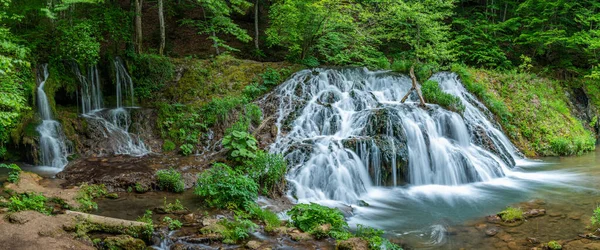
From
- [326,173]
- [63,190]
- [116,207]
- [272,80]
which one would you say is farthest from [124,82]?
[326,173]

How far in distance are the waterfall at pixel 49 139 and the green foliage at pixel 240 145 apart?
13.4 feet

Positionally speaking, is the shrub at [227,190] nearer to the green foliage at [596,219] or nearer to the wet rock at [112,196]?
the wet rock at [112,196]

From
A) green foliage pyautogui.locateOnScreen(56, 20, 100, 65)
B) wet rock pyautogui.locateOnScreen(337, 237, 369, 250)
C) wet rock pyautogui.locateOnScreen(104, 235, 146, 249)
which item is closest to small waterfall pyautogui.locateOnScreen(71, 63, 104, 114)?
green foliage pyautogui.locateOnScreen(56, 20, 100, 65)

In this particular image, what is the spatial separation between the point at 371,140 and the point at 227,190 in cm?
429

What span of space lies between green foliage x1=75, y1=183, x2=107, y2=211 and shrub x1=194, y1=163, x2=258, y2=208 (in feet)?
6.06

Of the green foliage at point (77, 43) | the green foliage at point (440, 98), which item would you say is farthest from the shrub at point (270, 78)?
the green foliage at point (77, 43)

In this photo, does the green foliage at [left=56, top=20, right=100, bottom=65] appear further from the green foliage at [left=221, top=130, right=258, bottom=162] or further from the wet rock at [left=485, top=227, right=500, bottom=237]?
the wet rock at [left=485, top=227, right=500, bottom=237]

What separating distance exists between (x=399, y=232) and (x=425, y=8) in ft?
39.3

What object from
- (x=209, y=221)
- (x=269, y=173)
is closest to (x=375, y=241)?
(x=209, y=221)

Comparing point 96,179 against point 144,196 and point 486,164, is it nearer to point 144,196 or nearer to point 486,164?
point 144,196

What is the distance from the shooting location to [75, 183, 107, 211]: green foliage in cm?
690

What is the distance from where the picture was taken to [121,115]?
38.1ft

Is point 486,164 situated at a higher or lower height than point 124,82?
lower

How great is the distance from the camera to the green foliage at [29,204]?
588cm
